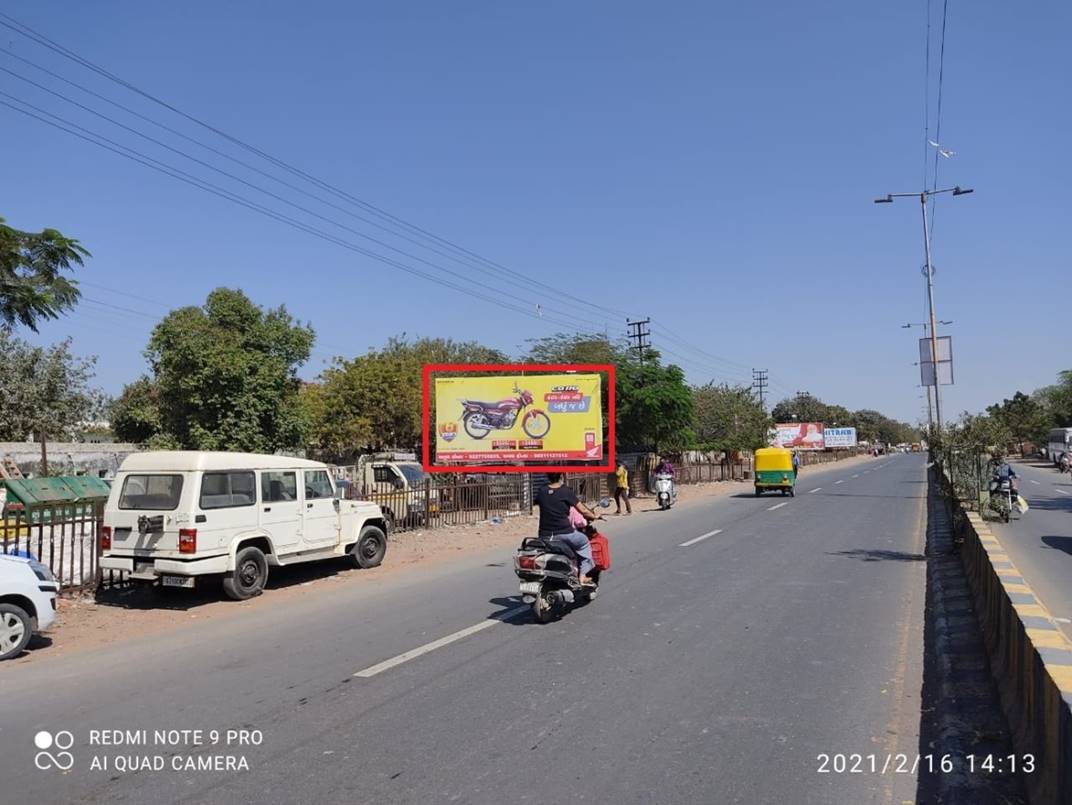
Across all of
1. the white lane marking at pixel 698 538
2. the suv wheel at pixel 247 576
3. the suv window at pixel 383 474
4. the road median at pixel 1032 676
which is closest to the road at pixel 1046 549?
the road median at pixel 1032 676

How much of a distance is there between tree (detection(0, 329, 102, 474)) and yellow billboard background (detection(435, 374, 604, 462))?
65.2 ft

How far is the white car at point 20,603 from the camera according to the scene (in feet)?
23.9

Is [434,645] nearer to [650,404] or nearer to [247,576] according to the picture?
[247,576]

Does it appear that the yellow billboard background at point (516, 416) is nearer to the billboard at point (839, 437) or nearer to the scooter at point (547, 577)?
the scooter at point (547, 577)

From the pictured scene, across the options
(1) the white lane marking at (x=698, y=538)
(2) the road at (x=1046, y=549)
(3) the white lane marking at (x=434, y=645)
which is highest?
(2) the road at (x=1046, y=549)

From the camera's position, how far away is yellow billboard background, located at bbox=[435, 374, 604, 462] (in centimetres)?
2392

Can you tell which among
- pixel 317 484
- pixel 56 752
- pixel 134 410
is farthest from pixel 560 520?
pixel 134 410

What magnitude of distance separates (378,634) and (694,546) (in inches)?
331

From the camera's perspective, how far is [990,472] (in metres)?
16.0

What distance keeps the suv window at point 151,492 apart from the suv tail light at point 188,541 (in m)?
0.40

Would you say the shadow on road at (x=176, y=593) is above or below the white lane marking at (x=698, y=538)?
below

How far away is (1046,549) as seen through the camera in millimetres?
13688

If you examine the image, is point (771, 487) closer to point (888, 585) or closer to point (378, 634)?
point (888, 585)

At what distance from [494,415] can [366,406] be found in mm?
16890
